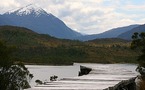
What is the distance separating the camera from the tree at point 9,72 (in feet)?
131

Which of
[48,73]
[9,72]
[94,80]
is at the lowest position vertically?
[48,73]

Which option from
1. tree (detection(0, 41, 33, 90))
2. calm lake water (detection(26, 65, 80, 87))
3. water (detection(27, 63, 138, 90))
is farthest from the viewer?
calm lake water (detection(26, 65, 80, 87))

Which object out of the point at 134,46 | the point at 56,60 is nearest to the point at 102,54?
the point at 56,60

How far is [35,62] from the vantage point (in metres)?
163

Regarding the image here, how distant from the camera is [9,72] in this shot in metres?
42.2

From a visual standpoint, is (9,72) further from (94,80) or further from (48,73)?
(48,73)

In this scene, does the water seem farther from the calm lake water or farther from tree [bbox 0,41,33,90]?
the calm lake water

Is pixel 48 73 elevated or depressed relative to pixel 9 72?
A: depressed

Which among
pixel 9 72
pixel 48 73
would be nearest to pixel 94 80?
pixel 9 72

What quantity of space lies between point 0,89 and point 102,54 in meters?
156

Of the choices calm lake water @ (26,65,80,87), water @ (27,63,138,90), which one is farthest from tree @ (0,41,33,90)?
water @ (27,63,138,90)

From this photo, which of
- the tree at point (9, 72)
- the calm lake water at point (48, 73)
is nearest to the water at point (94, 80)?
the tree at point (9, 72)

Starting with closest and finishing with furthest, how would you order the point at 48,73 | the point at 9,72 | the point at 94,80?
the point at 94,80 < the point at 9,72 < the point at 48,73

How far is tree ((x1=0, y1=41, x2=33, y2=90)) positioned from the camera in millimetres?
40031
